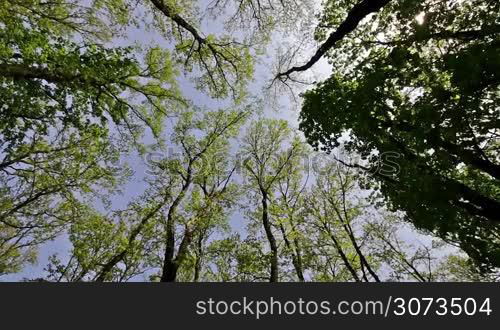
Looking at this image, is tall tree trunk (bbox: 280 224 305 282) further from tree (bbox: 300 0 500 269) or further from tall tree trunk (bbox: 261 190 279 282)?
tree (bbox: 300 0 500 269)

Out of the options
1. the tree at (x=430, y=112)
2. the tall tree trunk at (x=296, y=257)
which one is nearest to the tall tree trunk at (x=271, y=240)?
the tall tree trunk at (x=296, y=257)

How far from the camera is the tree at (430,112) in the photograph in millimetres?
6023

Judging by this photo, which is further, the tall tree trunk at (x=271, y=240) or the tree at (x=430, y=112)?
the tall tree trunk at (x=271, y=240)

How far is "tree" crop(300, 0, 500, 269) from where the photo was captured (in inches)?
237

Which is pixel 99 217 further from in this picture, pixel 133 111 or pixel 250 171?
pixel 250 171

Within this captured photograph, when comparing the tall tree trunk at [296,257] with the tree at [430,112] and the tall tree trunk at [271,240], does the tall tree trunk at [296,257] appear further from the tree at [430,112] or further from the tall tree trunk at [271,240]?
the tree at [430,112]

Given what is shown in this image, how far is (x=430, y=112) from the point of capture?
612cm

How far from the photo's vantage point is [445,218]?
7738 mm

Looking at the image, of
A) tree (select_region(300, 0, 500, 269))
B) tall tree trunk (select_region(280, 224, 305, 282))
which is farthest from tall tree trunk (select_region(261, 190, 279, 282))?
tree (select_region(300, 0, 500, 269))

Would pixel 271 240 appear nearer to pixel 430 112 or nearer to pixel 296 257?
pixel 296 257

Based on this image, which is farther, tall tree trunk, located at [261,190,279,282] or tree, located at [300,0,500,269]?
tall tree trunk, located at [261,190,279,282]

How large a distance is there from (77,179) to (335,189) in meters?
12.3

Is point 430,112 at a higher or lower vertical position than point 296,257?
lower

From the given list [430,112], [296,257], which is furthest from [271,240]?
[430,112]
